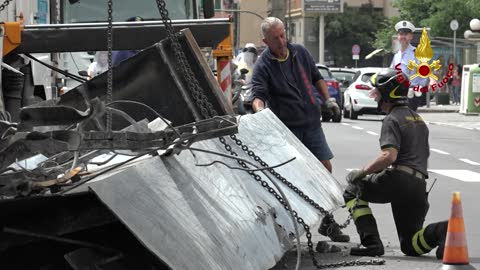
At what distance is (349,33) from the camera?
283 feet

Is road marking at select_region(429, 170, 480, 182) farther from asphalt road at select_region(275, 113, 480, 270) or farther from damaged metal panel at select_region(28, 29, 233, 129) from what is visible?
damaged metal panel at select_region(28, 29, 233, 129)

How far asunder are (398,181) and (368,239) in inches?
19.3

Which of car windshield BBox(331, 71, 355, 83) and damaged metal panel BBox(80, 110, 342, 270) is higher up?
damaged metal panel BBox(80, 110, 342, 270)

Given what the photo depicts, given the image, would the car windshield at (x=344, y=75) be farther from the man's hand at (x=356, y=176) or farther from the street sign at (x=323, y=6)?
the street sign at (x=323, y=6)

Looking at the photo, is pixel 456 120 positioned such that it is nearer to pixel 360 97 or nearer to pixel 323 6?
pixel 360 97

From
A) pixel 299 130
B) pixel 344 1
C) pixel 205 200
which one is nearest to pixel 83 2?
pixel 299 130

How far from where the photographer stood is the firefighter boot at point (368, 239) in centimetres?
845

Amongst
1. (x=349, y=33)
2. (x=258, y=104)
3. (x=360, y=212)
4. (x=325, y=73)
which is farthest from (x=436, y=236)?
(x=349, y=33)

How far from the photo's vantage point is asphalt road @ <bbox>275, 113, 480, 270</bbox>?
8.45 metres

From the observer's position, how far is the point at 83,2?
14.3 m

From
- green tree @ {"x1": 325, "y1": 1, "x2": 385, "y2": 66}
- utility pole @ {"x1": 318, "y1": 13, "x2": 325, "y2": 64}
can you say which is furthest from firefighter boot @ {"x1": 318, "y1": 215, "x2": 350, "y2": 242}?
green tree @ {"x1": 325, "y1": 1, "x2": 385, "y2": 66}

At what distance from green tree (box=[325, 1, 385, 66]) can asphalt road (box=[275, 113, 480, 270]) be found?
5551 cm

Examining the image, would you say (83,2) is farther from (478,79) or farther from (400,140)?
(478,79)

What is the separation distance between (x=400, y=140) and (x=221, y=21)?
1.59m
